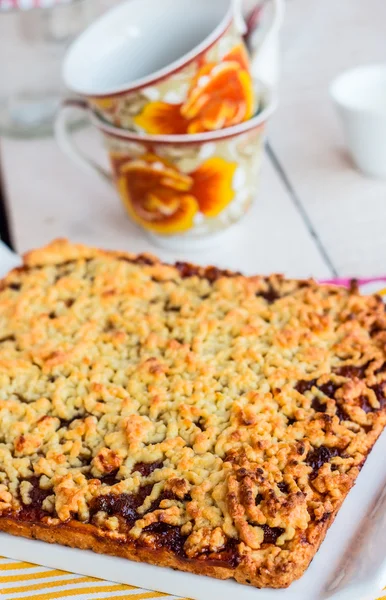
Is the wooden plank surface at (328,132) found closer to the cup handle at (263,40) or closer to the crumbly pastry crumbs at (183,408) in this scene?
the cup handle at (263,40)

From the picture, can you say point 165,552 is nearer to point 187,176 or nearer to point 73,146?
point 187,176

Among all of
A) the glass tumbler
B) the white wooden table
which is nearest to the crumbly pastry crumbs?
the white wooden table

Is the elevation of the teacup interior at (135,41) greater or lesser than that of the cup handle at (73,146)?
greater

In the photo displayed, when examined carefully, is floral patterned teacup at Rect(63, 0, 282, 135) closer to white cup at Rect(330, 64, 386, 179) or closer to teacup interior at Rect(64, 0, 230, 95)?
teacup interior at Rect(64, 0, 230, 95)

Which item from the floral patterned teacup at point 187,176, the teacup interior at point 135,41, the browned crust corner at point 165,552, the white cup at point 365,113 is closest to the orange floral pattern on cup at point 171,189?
the floral patterned teacup at point 187,176

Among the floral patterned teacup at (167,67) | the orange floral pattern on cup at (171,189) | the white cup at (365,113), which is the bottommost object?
the white cup at (365,113)

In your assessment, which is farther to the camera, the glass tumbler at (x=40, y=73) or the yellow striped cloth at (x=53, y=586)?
the glass tumbler at (x=40, y=73)
